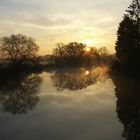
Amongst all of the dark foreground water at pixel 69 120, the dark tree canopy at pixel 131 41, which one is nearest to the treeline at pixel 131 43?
the dark tree canopy at pixel 131 41

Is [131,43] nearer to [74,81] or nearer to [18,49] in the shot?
[74,81]

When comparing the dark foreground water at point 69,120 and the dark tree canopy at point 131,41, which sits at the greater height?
the dark tree canopy at point 131,41

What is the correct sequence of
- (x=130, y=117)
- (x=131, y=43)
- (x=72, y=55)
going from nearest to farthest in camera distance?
(x=130, y=117) < (x=131, y=43) < (x=72, y=55)

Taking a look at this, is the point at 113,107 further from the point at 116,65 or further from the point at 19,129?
the point at 116,65

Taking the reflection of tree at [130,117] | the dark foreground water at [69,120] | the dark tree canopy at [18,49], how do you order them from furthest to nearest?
the dark tree canopy at [18,49], the dark foreground water at [69,120], the reflection of tree at [130,117]

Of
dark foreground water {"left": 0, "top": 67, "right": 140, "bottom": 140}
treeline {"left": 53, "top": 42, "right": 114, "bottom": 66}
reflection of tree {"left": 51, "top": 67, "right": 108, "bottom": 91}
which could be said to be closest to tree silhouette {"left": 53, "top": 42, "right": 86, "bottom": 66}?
treeline {"left": 53, "top": 42, "right": 114, "bottom": 66}

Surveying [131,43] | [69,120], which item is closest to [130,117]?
[69,120]

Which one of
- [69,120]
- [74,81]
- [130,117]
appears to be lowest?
[69,120]

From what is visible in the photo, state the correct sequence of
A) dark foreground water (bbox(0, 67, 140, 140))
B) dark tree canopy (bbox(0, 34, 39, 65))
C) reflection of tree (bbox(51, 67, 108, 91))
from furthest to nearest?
dark tree canopy (bbox(0, 34, 39, 65)) → reflection of tree (bbox(51, 67, 108, 91)) → dark foreground water (bbox(0, 67, 140, 140))

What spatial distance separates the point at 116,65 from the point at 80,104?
3371cm

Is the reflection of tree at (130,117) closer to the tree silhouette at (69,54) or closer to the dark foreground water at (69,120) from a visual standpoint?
the dark foreground water at (69,120)

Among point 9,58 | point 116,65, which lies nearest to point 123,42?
point 116,65

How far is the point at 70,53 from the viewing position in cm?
14062

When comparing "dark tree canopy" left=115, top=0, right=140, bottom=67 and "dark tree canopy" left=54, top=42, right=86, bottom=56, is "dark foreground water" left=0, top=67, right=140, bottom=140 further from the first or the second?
"dark tree canopy" left=54, top=42, right=86, bottom=56
